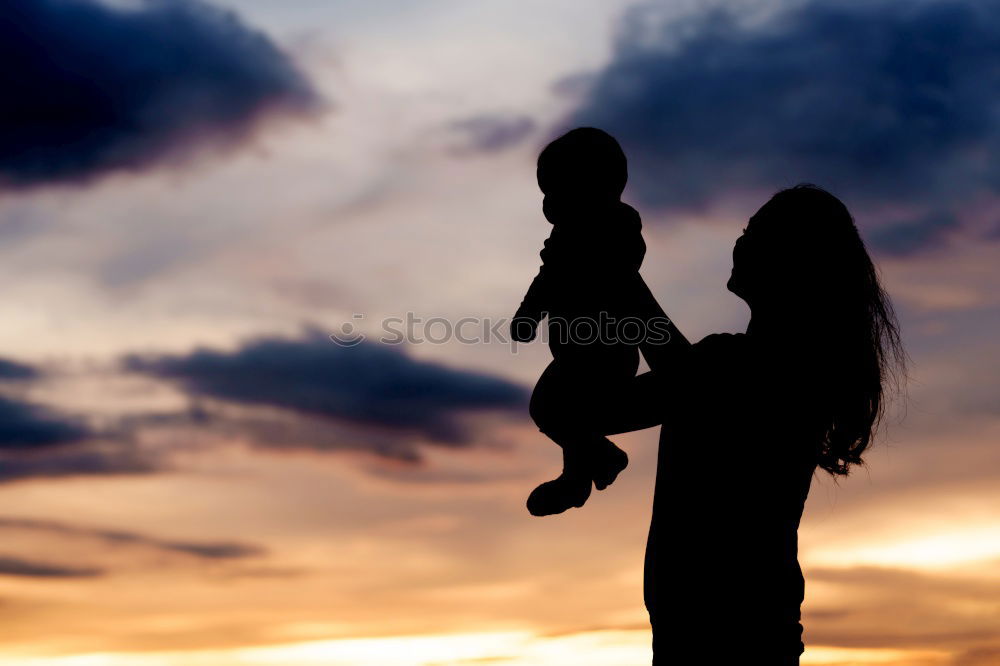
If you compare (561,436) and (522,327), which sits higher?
(522,327)

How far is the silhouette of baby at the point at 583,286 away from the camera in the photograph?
5.21 metres

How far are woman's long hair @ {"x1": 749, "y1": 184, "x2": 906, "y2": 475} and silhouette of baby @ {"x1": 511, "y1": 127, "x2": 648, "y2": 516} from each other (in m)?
0.71

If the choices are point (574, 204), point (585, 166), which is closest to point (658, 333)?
point (574, 204)

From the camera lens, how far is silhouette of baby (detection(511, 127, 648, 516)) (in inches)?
205

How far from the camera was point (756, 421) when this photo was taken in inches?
211

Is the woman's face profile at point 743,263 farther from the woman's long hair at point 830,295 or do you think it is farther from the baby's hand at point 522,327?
the baby's hand at point 522,327

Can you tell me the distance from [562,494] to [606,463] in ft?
0.92

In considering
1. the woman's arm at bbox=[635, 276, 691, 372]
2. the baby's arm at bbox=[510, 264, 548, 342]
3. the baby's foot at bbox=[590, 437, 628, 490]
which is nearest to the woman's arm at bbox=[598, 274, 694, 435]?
the woman's arm at bbox=[635, 276, 691, 372]

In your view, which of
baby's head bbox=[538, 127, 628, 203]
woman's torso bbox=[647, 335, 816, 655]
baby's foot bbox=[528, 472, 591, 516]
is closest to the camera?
woman's torso bbox=[647, 335, 816, 655]

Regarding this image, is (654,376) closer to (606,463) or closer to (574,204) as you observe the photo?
(606,463)

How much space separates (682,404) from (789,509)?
2.58 ft

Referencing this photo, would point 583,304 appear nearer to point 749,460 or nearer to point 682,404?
point 682,404

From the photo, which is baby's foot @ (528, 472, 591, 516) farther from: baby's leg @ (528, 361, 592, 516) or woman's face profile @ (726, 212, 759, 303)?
woman's face profile @ (726, 212, 759, 303)

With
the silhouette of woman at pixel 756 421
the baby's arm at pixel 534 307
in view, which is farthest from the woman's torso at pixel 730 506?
the baby's arm at pixel 534 307
